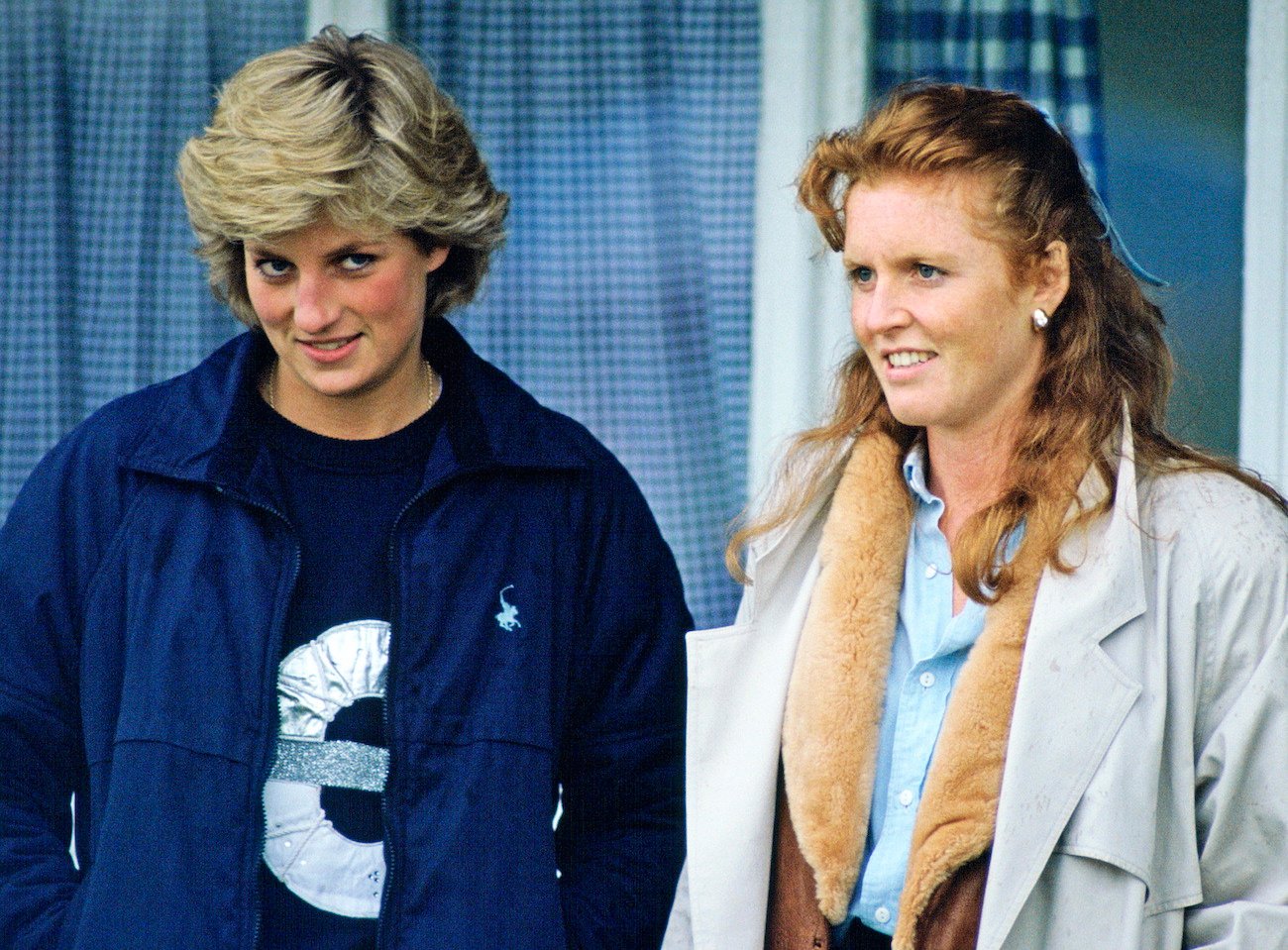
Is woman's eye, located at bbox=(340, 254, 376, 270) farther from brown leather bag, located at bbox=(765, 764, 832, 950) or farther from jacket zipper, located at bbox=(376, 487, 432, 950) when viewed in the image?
brown leather bag, located at bbox=(765, 764, 832, 950)

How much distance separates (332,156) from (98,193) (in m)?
1.40

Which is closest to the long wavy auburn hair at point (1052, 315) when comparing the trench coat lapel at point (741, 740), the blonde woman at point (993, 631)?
the blonde woman at point (993, 631)

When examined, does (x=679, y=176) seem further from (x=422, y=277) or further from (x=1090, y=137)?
(x=422, y=277)

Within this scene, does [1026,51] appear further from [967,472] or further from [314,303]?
[314,303]

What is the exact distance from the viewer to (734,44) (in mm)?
3209

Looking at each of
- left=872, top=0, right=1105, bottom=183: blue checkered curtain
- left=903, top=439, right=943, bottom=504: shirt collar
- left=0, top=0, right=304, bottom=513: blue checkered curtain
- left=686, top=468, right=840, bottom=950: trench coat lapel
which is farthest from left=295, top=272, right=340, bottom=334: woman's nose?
left=872, top=0, right=1105, bottom=183: blue checkered curtain

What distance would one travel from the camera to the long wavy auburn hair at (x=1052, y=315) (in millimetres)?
2000

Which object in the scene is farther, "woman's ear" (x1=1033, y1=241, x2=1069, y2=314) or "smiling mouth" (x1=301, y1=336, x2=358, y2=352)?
"smiling mouth" (x1=301, y1=336, x2=358, y2=352)

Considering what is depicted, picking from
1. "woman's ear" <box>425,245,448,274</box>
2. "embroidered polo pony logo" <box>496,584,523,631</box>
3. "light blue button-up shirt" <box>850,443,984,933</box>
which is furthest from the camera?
"woman's ear" <box>425,245,448,274</box>

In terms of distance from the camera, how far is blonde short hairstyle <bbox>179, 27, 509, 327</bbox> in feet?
6.91

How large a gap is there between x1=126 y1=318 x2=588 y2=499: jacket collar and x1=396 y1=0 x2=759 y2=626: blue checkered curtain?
0.87m

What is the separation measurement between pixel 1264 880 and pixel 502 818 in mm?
964

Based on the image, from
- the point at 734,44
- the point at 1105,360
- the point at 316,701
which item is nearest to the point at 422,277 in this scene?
the point at 316,701

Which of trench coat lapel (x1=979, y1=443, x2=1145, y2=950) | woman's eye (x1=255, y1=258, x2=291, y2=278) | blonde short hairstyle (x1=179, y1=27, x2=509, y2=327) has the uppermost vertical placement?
blonde short hairstyle (x1=179, y1=27, x2=509, y2=327)
